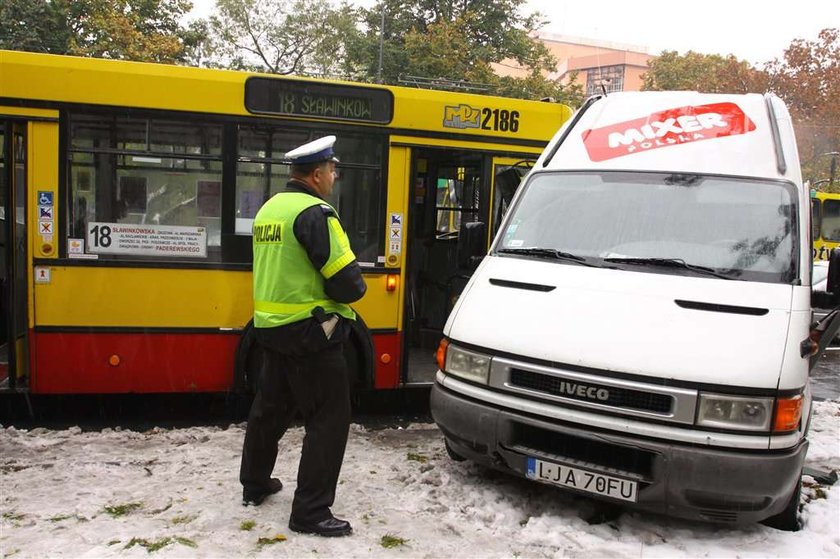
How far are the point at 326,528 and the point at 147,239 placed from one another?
2.88 metres

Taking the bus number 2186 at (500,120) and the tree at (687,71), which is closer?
the bus number 2186 at (500,120)

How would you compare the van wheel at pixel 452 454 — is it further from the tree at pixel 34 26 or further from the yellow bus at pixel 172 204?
the tree at pixel 34 26

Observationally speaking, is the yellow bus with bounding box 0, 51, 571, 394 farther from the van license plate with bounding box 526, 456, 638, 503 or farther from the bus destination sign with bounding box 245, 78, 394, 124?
the van license plate with bounding box 526, 456, 638, 503

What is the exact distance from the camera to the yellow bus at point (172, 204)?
520 cm

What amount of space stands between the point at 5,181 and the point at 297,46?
92.6ft

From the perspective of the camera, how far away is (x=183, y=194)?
5.44m

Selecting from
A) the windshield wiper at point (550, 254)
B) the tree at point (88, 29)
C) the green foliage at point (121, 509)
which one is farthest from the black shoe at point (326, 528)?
the tree at point (88, 29)

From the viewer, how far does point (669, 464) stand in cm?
348

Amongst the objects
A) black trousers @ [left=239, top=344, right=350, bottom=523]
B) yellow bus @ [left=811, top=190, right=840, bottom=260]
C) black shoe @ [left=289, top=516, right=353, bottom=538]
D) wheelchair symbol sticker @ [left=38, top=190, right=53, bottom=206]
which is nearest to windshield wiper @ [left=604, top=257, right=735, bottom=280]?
black trousers @ [left=239, top=344, right=350, bottom=523]

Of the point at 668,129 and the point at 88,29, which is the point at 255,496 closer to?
the point at 668,129

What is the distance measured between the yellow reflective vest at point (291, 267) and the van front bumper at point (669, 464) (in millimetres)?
1177

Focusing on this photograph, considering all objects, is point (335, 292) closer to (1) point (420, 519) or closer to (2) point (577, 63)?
(1) point (420, 519)

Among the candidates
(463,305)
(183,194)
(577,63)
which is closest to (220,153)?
(183,194)

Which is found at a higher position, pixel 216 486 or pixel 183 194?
pixel 183 194
